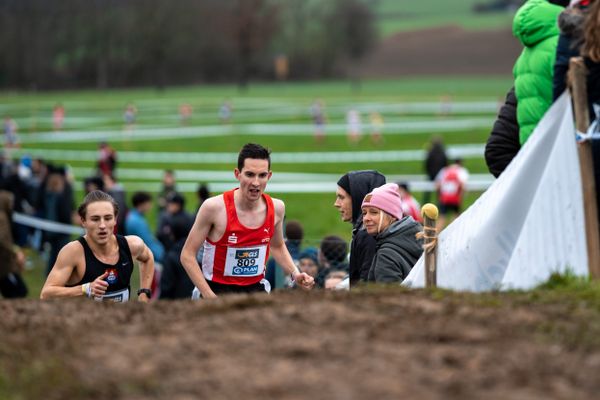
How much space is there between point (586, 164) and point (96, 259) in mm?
3876

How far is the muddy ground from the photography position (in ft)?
13.7

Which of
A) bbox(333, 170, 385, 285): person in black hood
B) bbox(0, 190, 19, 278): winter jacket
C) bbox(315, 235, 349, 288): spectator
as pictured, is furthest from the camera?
bbox(0, 190, 19, 278): winter jacket

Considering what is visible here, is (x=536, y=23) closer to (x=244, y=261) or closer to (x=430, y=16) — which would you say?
(x=244, y=261)

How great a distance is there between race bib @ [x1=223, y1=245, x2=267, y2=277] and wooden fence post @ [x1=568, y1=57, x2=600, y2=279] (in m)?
3.35

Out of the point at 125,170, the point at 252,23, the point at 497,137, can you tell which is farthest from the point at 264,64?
the point at 497,137

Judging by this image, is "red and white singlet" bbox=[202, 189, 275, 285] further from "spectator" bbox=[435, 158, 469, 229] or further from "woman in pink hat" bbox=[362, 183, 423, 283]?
"spectator" bbox=[435, 158, 469, 229]

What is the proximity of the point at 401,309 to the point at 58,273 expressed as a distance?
11.9ft

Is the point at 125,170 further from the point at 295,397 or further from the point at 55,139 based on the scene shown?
the point at 295,397

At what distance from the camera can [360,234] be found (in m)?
8.14

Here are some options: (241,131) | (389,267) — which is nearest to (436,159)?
(389,267)

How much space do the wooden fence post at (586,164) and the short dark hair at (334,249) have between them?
4.91 m

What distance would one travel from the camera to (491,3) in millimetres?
146125

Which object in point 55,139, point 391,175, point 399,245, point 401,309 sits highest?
point 55,139

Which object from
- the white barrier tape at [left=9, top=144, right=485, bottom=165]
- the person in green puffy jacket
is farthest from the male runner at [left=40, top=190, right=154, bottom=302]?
the white barrier tape at [left=9, top=144, right=485, bottom=165]
